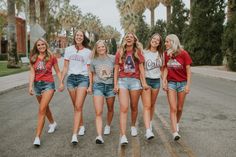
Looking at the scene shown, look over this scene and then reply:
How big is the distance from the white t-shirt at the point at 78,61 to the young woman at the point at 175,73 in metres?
1.48

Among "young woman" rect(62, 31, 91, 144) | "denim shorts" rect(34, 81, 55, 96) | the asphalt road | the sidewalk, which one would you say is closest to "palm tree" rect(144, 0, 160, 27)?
the sidewalk

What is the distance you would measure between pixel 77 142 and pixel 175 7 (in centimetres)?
4068

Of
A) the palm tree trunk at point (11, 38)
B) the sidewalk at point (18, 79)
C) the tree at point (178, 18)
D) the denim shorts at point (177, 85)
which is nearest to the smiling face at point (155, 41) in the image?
the denim shorts at point (177, 85)

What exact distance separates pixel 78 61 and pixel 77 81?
0.37m

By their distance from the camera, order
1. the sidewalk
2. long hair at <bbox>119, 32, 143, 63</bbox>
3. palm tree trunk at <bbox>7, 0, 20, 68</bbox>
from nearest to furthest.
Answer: long hair at <bbox>119, 32, 143, 63</bbox> → the sidewalk → palm tree trunk at <bbox>7, 0, 20, 68</bbox>

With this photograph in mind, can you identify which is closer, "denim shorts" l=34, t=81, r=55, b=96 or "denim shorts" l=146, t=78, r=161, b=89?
"denim shorts" l=34, t=81, r=55, b=96

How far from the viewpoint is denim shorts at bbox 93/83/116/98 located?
24.3 ft

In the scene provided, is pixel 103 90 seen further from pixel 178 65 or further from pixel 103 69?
pixel 178 65

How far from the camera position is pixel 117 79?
24.2 feet

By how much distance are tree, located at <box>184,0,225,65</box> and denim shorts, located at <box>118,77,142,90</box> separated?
3138cm

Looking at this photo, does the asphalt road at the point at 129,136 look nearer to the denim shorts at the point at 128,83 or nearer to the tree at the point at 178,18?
the denim shorts at the point at 128,83

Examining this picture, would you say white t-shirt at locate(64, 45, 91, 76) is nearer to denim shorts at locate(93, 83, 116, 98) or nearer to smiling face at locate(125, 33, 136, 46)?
denim shorts at locate(93, 83, 116, 98)

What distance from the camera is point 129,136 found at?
7922mm

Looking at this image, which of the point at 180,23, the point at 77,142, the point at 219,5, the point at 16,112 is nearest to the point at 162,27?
the point at 180,23
